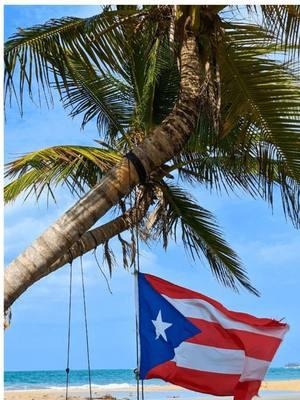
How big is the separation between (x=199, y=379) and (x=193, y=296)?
823 millimetres

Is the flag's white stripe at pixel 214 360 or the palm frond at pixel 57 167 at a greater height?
the palm frond at pixel 57 167

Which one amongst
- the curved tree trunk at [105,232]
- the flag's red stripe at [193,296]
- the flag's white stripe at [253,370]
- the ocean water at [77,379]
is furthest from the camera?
the ocean water at [77,379]

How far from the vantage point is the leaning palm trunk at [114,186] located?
6621mm

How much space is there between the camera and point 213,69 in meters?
7.68

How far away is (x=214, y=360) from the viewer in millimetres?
7688

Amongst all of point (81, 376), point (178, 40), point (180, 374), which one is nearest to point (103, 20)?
point (178, 40)

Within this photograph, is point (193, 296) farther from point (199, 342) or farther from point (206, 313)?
point (199, 342)

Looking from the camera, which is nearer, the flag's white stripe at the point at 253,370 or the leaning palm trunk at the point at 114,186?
the leaning palm trunk at the point at 114,186

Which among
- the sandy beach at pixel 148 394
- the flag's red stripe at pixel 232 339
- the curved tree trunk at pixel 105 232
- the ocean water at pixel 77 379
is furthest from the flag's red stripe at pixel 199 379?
the ocean water at pixel 77 379

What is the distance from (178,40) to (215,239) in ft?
15.0

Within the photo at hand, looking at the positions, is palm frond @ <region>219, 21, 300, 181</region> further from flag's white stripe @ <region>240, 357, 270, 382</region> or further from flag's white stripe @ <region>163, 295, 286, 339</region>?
flag's white stripe @ <region>240, 357, 270, 382</region>

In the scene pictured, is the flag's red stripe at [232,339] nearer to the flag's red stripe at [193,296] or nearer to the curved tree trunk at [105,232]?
the flag's red stripe at [193,296]

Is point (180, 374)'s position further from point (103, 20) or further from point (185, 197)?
point (185, 197)

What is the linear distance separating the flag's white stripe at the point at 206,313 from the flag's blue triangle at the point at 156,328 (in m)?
0.08
